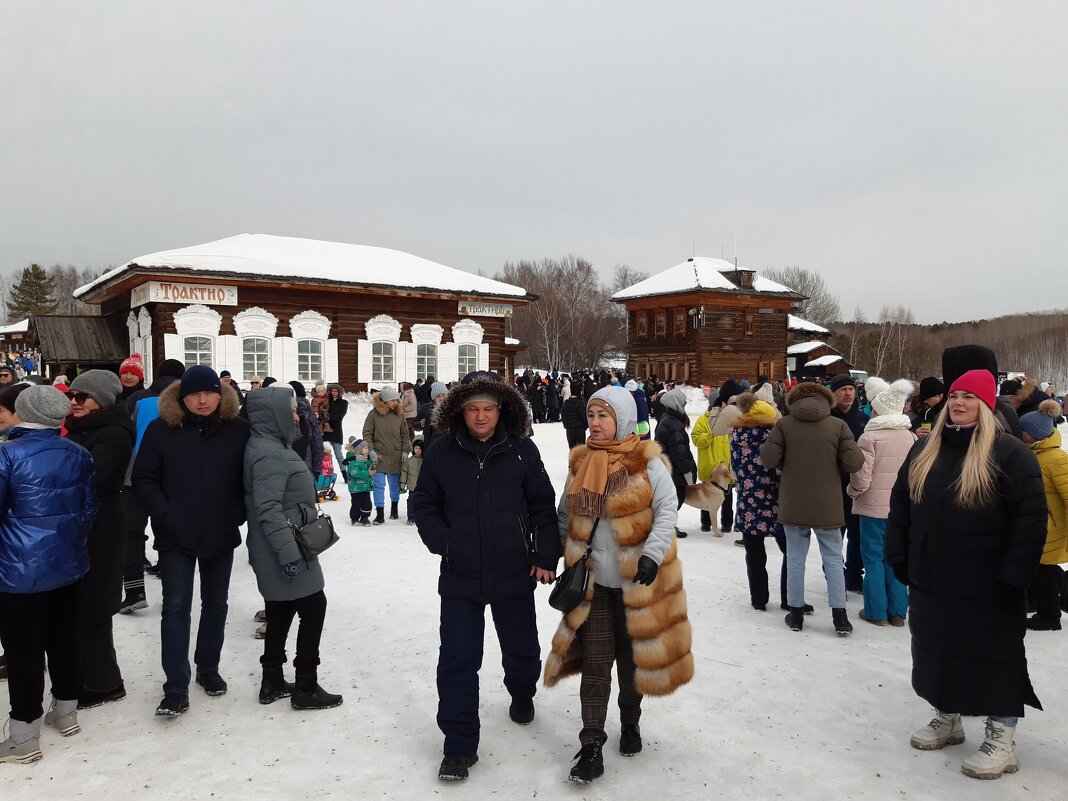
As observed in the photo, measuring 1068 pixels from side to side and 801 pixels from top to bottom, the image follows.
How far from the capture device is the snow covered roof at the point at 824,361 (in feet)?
146

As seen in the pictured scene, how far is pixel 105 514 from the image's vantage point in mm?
3986

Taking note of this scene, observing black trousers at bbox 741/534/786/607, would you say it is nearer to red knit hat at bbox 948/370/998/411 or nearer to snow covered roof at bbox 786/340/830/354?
red knit hat at bbox 948/370/998/411

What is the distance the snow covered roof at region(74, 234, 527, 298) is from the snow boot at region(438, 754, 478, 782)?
1635 cm

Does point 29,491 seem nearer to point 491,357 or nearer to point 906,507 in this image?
point 906,507

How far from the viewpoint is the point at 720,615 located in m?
5.61

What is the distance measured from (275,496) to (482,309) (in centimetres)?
1858

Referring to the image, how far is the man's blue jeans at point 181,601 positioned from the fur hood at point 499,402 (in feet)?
5.46

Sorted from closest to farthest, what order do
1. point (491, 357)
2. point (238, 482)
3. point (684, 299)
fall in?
point (238, 482) < point (491, 357) < point (684, 299)

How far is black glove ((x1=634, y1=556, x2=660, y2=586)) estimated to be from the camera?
127 inches

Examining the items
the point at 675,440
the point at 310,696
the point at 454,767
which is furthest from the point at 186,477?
the point at 675,440

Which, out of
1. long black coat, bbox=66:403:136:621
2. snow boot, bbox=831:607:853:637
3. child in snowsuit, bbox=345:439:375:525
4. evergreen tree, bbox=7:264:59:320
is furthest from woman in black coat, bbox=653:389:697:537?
evergreen tree, bbox=7:264:59:320

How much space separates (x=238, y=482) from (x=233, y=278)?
15.2 metres

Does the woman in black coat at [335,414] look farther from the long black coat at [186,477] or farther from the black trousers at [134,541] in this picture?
the long black coat at [186,477]

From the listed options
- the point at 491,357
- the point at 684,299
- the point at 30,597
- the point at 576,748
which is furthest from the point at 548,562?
the point at 684,299
